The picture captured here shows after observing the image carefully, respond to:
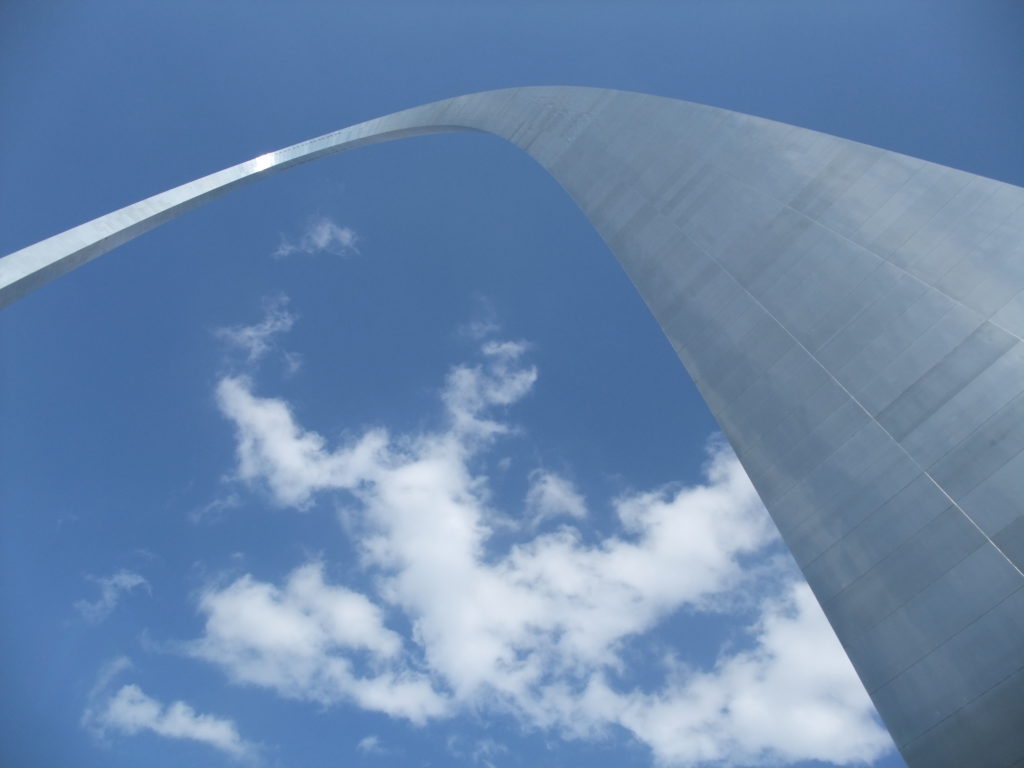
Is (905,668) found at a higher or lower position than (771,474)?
lower

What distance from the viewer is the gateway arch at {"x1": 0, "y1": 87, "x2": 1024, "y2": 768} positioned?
7754 mm

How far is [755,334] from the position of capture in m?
12.2

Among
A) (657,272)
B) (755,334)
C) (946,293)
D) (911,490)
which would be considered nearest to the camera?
(911,490)

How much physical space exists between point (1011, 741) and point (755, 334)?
7.38 m

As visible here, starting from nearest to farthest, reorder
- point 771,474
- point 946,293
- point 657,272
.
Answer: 1. point 946,293
2. point 771,474
3. point 657,272

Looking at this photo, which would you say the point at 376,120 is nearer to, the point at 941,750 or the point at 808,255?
the point at 808,255

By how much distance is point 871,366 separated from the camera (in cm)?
1022

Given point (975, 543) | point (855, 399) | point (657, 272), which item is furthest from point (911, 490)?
point (657, 272)

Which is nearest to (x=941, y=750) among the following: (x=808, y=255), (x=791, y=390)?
(x=791, y=390)

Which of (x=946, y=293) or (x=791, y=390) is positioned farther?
(x=791, y=390)

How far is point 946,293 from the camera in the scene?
9930 mm

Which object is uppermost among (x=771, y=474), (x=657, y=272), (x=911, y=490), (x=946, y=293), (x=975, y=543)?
(x=657, y=272)

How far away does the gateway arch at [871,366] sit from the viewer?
25.4 feet

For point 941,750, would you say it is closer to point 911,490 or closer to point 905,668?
point 905,668
